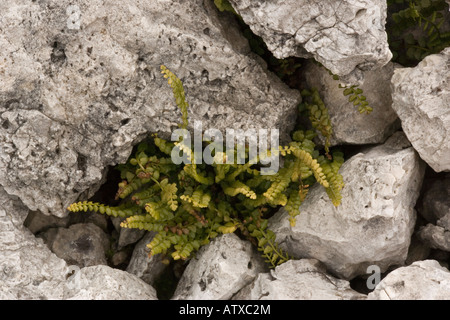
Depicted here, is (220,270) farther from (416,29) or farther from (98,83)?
(416,29)

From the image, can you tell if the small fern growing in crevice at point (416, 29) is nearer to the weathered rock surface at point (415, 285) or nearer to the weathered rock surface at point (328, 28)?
the weathered rock surface at point (328, 28)

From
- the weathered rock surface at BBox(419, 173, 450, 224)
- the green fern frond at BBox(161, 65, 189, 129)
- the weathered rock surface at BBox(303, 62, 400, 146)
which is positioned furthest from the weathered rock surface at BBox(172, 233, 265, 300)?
the weathered rock surface at BBox(419, 173, 450, 224)

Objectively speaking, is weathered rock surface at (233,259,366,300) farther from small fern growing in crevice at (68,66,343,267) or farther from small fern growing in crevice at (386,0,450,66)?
small fern growing in crevice at (386,0,450,66)

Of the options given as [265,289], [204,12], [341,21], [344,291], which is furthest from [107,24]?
[344,291]

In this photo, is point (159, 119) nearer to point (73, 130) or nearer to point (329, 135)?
point (73, 130)

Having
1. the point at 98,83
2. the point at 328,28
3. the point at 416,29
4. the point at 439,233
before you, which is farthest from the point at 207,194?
the point at 416,29

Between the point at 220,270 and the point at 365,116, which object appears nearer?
the point at 220,270

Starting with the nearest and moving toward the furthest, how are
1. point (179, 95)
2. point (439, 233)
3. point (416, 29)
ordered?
point (179, 95) < point (439, 233) < point (416, 29)

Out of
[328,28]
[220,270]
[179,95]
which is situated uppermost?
[179,95]
